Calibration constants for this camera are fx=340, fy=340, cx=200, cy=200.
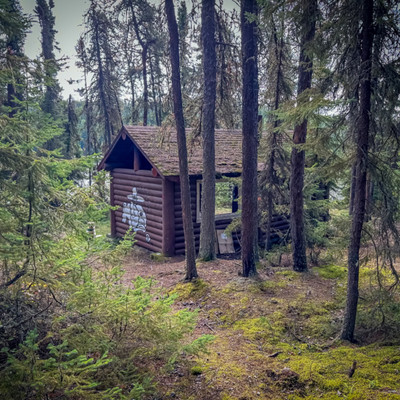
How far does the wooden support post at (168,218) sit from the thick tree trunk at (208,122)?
2320 mm

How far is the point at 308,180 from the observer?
6.68m

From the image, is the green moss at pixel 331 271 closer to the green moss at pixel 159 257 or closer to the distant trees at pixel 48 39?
the green moss at pixel 159 257

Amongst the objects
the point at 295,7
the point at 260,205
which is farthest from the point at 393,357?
the point at 260,205

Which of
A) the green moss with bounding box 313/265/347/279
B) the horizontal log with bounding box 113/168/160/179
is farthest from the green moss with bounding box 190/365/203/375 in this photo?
the horizontal log with bounding box 113/168/160/179

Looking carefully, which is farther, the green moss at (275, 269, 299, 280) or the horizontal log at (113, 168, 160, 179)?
the horizontal log at (113, 168, 160, 179)

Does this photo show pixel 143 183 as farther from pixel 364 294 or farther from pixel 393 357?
pixel 393 357

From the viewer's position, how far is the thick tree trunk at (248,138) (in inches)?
361

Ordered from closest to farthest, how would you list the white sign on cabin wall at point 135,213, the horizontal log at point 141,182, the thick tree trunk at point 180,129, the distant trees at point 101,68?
the thick tree trunk at point 180,129 < the horizontal log at point 141,182 < the white sign on cabin wall at point 135,213 < the distant trees at point 101,68

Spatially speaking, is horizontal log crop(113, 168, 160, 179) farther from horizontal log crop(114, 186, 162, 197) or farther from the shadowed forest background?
the shadowed forest background

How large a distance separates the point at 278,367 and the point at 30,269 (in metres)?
3.94

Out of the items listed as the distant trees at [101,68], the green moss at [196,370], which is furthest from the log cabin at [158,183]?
the distant trees at [101,68]

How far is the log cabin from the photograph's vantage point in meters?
13.5

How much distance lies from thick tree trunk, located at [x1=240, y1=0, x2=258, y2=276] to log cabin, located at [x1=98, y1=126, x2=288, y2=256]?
3.04 meters

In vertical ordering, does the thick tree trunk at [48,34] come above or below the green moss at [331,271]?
above
